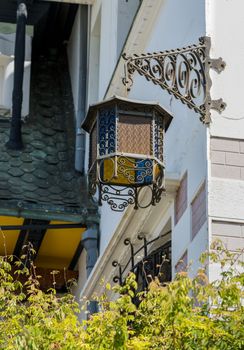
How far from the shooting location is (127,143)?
10.2 meters

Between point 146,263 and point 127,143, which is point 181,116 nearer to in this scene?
point 127,143

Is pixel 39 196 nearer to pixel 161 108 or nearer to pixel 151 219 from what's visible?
pixel 151 219

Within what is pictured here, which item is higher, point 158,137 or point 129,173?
point 158,137

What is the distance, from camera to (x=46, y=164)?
1612 centimetres

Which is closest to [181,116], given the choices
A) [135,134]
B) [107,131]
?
[135,134]

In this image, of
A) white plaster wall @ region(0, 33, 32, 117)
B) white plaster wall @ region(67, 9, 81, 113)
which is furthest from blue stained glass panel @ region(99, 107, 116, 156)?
white plaster wall @ region(67, 9, 81, 113)

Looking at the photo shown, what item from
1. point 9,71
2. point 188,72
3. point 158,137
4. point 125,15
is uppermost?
point 125,15

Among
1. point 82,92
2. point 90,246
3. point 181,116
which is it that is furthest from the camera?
point 82,92

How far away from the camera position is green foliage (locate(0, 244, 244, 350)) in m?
7.69

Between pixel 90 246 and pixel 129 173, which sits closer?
pixel 129 173

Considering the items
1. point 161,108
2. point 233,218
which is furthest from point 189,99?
point 233,218

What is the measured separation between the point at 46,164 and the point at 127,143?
6036mm

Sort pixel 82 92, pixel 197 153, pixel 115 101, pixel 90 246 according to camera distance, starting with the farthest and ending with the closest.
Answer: pixel 82 92
pixel 90 246
pixel 197 153
pixel 115 101

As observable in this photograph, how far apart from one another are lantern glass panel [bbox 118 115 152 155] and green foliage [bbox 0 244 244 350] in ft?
6.24
